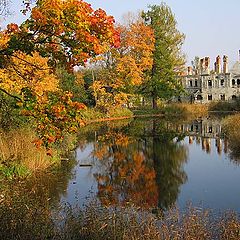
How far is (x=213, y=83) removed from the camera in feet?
214

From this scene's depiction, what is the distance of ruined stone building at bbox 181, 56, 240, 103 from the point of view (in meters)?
63.9

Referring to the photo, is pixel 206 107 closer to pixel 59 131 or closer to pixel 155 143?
pixel 155 143

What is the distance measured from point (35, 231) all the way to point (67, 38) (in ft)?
12.5

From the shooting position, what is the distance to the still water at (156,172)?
11.8 meters

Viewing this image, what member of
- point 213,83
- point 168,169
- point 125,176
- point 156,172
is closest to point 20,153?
point 125,176

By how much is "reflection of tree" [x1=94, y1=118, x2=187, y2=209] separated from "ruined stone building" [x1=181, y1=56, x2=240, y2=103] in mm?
39405

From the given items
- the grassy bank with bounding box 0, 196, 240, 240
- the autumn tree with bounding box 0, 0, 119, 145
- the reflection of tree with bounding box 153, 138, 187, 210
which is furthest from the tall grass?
the autumn tree with bounding box 0, 0, 119, 145

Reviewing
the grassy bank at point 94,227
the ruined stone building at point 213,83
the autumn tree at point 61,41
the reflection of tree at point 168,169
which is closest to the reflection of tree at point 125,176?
the reflection of tree at point 168,169

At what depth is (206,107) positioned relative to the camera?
52219mm

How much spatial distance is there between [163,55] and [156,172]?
33.6m

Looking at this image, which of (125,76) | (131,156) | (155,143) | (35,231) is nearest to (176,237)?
(35,231)

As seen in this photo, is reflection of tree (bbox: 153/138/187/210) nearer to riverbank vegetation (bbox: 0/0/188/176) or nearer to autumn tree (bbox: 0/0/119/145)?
riverbank vegetation (bbox: 0/0/188/176)

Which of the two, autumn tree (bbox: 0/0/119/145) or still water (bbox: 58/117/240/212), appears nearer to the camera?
autumn tree (bbox: 0/0/119/145)

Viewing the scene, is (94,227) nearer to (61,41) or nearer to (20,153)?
(61,41)
